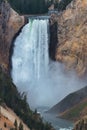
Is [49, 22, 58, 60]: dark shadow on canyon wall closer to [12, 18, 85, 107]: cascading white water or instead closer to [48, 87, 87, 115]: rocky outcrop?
[12, 18, 85, 107]: cascading white water

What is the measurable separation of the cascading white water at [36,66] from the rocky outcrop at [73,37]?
2427mm

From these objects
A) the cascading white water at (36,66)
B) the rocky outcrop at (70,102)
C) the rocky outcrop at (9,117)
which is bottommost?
the rocky outcrop at (9,117)

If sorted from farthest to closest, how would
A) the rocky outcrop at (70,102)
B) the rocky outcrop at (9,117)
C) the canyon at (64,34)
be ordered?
the canyon at (64,34) < the rocky outcrop at (70,102) < the rocky outcrop at (9,117)

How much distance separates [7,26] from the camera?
182 meters

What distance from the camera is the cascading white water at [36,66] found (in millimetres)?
175000

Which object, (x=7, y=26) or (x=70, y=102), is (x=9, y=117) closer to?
(x=70, y=102)

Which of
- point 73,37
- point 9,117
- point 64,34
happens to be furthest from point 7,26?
point 9,117

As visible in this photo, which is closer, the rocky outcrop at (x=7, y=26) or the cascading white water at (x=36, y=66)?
the cascading white water at (x=36, y=66)

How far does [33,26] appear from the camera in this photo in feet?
589

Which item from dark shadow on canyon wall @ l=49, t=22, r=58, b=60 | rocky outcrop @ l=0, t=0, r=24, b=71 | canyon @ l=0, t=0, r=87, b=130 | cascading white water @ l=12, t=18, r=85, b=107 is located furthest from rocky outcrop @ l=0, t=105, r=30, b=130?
dark shadow on canyon wall @ l=49, t=22, r=58, b=60

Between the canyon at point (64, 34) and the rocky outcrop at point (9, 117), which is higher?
the canyon at point (64, 34)

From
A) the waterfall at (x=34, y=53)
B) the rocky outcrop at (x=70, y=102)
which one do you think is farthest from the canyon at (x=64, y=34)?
the rocky outcrop at (x=70, y=102)

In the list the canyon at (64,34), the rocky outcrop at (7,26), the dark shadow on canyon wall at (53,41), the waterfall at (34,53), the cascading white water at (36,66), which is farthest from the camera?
the dark shadow on canyon wall at (53,41)

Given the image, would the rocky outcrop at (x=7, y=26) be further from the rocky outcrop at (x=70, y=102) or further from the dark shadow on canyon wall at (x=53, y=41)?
the rocky outcrop at (x=70, y=102)
